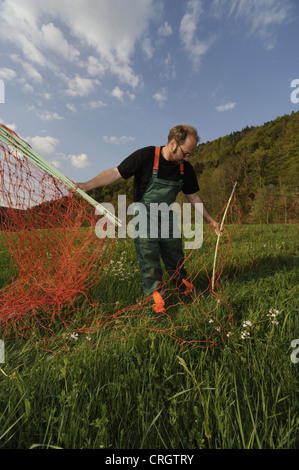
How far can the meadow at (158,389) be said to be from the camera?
1.25 m

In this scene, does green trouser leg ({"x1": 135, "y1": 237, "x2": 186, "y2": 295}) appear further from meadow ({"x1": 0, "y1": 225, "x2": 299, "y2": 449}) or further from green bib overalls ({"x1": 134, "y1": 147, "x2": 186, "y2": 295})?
meadow ({"x1": 0, "y1": 225, "x2": 299, "y2": 449})

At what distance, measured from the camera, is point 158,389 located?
162cm

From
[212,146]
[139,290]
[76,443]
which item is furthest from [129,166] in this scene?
[212,146]

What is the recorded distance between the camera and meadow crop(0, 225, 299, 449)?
1255 mm

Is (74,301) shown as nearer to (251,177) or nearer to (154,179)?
(154,179)

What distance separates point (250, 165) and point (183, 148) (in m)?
64.3

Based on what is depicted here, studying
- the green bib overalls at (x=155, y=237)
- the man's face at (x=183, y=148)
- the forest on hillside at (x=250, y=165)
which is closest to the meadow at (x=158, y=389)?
the green bib overalls at (x=155, y=237)

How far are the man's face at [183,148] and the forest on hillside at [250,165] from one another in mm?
23562

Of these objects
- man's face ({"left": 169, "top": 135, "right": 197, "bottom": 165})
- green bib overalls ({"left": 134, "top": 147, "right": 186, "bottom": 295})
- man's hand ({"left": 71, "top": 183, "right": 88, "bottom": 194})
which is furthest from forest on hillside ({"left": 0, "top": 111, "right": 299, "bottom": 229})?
green bib overalls ({"left": 134, "top": 147, "right": 186, "bottom": 295})

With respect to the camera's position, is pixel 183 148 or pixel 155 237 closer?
pixel 183 148

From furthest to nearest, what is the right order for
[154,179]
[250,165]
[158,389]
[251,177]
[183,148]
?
[250,165] → [251,177] → [154,179] → [183,148] → [158,389]

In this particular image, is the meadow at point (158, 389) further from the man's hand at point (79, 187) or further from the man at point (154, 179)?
the man's hand at point (79, 187)

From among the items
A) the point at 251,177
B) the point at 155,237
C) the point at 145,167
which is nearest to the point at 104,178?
the point at 145,167

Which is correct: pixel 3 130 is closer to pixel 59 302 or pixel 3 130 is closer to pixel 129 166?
pixel 129 166
